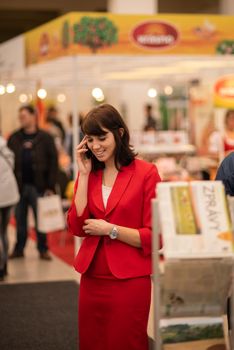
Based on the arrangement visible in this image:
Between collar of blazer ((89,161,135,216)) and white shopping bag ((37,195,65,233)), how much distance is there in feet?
16.3

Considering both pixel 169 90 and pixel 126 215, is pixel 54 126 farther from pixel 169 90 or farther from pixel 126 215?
pixel 126 215

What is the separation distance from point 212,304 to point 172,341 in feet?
0.69

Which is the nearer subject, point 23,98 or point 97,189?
point 97,189

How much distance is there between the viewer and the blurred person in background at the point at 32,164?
8.38m

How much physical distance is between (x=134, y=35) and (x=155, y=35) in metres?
0.26

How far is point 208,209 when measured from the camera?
289cm

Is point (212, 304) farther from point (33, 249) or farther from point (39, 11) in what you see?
point (39, 11)

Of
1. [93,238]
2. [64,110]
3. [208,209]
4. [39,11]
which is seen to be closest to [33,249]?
[93,238]

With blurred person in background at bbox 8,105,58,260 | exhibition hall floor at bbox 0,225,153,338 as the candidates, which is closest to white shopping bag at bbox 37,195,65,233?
blurred person in background at bbox 8,105,58,260

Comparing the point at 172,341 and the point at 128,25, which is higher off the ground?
the point at 128,25

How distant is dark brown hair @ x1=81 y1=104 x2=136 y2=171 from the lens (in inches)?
129

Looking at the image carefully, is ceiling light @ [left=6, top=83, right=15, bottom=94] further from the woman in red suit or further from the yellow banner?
the woman in red suit

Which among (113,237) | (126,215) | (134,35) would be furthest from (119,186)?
(134,35)

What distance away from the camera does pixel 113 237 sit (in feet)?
10.7
